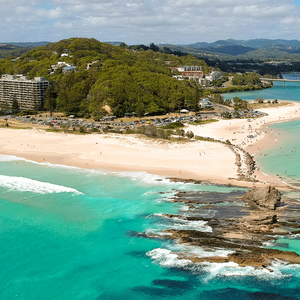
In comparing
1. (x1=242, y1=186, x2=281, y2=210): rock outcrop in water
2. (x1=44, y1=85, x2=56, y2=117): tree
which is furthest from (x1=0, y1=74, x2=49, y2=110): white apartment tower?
(x1=242, y1=186, x2=281, y2=210): rock outcrop in water

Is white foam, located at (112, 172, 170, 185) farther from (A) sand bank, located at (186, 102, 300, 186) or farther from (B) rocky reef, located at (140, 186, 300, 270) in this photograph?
(A) sand bank, located at (186, 102, 300, 186)

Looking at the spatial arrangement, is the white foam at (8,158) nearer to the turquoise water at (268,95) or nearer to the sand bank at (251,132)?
the sand bank at (251,132)

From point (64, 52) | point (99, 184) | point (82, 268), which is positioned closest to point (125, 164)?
point (99, 184)

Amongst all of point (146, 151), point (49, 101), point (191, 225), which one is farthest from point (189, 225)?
point (49, 101)

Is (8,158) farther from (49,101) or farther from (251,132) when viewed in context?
(251,132)

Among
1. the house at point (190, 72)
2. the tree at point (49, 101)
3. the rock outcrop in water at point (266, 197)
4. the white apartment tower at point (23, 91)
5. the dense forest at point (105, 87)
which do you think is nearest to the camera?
→ the rock outcrop in water at point (266, 197)

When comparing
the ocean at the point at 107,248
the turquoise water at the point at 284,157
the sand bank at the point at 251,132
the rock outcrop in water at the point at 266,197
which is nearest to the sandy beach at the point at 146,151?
the sand bank at the point at 251,132

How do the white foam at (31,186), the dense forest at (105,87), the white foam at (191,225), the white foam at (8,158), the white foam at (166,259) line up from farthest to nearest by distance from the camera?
the dense forest at (105,87), the white foam at (8,158), the white foam at (31,186), the white foam at (191,225), the white foam at (166,259)
